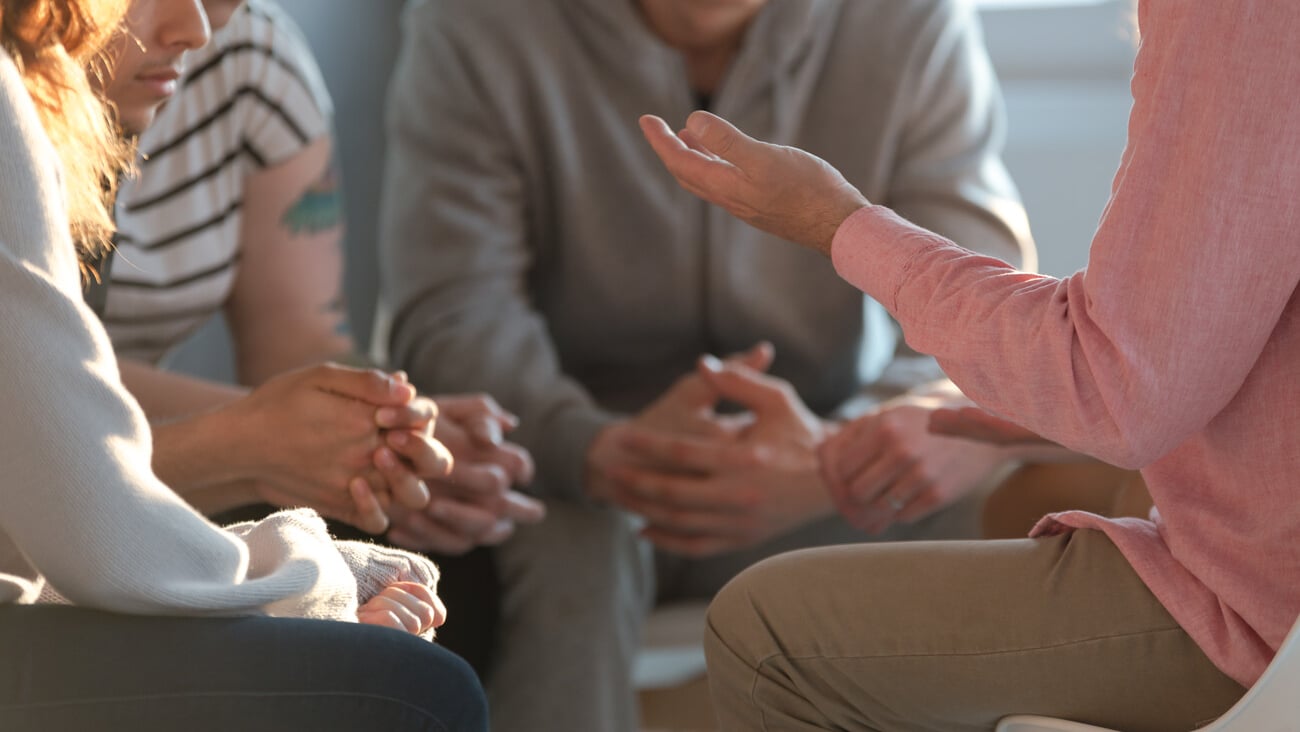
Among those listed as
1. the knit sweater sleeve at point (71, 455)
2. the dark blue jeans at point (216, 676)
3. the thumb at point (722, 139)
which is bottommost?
the dark blue jeans at point (216, 676)

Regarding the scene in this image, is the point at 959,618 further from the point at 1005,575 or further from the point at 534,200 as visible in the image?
the point at 534,200

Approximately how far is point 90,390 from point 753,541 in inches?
32.3

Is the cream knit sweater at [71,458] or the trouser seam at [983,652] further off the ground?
the cream knit sweater at [71,458]

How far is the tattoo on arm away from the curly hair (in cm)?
54

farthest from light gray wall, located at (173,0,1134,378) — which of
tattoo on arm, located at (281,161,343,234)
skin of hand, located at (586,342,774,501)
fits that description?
skin of hand, located at (586,342,774,501)

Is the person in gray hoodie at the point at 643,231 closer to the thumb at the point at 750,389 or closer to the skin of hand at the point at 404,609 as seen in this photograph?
the thumb at the point at 750,389

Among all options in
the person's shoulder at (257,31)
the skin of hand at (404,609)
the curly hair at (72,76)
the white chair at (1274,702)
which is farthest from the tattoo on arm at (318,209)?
the white chair at (1274,702)

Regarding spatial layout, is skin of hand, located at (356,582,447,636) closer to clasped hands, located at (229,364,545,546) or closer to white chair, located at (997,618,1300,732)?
clasped hands, located at (229,364,545,546)

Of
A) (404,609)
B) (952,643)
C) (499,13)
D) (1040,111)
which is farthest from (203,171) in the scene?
(1040,111)

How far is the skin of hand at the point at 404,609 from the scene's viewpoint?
80cm

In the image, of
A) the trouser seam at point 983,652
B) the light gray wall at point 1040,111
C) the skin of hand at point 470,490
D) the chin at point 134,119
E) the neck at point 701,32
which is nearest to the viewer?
the trouser seam at point 983,652

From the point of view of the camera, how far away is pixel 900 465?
1314mm

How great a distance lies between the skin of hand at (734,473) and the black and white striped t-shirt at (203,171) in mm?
430

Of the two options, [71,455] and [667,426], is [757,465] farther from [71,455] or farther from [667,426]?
[71,455]
